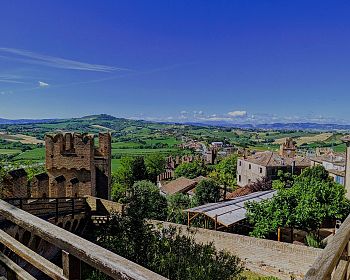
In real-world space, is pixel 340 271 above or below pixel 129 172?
above

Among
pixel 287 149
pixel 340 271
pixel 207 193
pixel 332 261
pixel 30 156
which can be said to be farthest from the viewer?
pixel 30 156

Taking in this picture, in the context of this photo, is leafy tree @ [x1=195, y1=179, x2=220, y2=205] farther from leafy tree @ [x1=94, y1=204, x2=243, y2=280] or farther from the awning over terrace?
leafy tree @ [x1=94, y1=204, x2=243, y2=280]

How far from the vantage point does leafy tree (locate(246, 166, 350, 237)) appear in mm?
17109

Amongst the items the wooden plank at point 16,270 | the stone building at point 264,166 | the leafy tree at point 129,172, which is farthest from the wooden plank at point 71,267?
the leafy tree at point 129,172

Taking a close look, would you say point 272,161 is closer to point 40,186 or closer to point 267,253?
point 267,253

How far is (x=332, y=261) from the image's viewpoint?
148 cm

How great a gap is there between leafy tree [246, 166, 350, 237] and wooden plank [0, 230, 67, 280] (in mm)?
16234

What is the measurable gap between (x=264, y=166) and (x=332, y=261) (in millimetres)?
49875

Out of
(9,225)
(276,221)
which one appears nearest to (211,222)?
(276,221)

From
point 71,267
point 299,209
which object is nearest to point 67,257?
point 71,267

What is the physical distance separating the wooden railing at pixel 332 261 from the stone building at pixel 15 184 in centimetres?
989

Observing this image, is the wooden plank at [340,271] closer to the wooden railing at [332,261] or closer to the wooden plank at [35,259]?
the wooden railing at [332,261]

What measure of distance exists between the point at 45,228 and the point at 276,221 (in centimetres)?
1661

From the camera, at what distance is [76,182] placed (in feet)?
47.3
